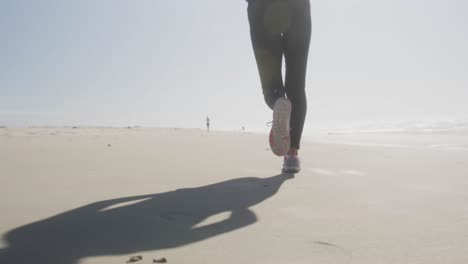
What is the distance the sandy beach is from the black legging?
2.00 ft

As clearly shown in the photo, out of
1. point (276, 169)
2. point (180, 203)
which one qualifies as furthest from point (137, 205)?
point (276, 169)

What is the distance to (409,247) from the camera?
1.05 m

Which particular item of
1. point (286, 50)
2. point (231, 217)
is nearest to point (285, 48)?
point (286, 50)

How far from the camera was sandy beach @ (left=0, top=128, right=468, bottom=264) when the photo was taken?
3.30ft

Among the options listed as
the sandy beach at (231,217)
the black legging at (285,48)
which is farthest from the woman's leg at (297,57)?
the sandy beach at (231,217)

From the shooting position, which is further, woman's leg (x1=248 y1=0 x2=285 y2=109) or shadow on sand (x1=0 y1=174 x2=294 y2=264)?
woman's leg (x1=248 y1=0 x2=285 y2=109)

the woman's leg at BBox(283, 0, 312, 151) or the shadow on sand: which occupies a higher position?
the woman's leg at BBox(283, 0, 312, 151)

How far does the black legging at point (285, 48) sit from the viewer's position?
275cm

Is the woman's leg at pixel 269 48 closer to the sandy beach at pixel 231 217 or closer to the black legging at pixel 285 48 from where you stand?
the black legging at pixel 285 48

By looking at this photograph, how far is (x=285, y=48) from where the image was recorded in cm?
281

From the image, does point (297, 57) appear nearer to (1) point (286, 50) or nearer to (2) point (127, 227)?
(1) point (286, 50)

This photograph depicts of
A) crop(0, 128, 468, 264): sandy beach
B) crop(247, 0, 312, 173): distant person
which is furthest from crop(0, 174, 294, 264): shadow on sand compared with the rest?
crop(247, 0, 312, 173): distant person

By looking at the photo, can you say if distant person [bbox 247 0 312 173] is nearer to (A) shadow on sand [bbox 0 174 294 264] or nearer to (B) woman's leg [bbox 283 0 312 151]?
(B) woman's leg [bbox 283 0 312 151]

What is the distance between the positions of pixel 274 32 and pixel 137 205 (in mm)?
1764
